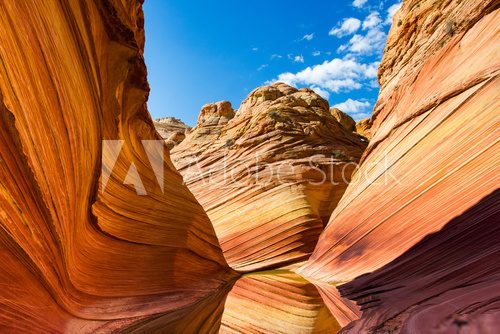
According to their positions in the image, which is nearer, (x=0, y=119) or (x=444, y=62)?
(x=0, y=119)

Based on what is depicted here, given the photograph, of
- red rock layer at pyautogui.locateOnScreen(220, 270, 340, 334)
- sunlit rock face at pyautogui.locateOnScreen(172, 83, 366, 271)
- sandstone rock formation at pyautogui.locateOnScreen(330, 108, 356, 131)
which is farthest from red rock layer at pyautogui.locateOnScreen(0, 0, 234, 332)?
sandstone rock formation at pyautogui.locateOnScreen(330, 108, 356, 131)

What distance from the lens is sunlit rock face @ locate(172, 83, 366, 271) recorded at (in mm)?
9461

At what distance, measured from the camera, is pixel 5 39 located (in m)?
2.26

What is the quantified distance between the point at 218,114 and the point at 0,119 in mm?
15981

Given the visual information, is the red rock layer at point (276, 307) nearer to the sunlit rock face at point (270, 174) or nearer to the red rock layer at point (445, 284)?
the sunlit rock face at point (270, 174)

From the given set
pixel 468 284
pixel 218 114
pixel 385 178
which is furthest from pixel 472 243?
pixel 218 114

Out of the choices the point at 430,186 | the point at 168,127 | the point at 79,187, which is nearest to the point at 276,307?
the point at 430,186

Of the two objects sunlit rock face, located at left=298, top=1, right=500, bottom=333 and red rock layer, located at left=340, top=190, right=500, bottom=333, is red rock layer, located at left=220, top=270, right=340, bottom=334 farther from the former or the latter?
red rock layer, located at left=340, top=190, right=500, bottom=333

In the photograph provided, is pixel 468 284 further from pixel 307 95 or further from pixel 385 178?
pixel 307 95

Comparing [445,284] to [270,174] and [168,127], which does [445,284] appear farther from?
[168,127]

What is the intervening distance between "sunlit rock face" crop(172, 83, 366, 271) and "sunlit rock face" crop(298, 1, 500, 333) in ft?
6.78

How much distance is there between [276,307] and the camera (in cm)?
727

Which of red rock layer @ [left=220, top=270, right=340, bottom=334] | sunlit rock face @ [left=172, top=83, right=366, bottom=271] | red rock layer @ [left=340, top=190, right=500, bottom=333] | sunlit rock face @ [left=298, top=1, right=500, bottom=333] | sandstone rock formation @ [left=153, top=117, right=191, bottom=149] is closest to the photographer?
red rock layer @ [left=340, top=190, right=500, bottom=333]

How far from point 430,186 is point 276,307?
185 inches
